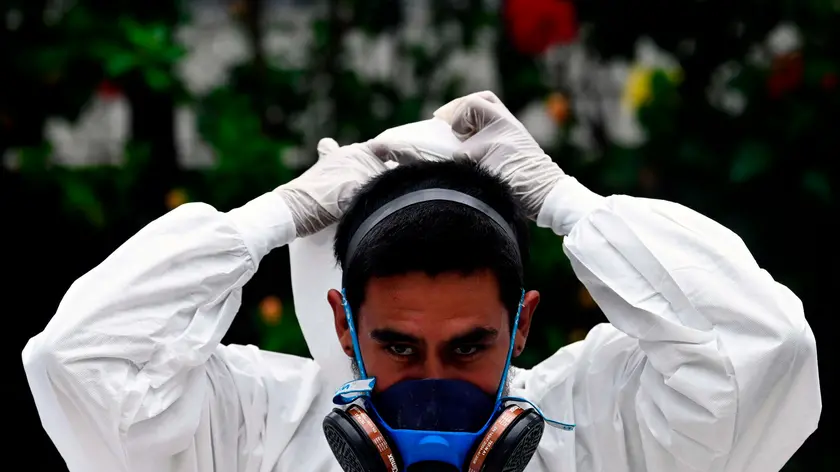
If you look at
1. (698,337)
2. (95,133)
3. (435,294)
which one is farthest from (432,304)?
(95,133)

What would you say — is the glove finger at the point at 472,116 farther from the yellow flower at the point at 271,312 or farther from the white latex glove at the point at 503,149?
the yellow flower at the point at 271,312

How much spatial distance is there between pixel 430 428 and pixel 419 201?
415mm

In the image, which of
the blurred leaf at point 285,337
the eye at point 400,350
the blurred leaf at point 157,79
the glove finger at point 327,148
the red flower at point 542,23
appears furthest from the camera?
the red flower at point 542,23

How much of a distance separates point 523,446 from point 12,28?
311cm

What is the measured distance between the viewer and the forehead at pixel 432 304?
219 cm

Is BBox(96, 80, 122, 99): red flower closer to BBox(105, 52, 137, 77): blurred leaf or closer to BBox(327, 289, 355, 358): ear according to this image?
BBox(105, 52, 137, 77): blurred leaf

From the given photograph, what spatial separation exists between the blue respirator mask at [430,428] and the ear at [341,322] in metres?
0.11

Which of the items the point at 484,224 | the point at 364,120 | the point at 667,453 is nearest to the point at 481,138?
the point at 484,224

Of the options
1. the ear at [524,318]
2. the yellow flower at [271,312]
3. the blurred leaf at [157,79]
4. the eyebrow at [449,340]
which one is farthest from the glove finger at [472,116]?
the blurred leaf at [157,79]

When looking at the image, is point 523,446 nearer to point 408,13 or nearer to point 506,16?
point 506,16

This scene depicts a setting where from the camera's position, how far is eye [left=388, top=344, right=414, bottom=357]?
2.21 meters

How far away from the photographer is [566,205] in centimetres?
234

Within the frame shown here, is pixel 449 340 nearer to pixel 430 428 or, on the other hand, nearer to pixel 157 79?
pixel 430 428

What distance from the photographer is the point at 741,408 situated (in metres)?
2.15
